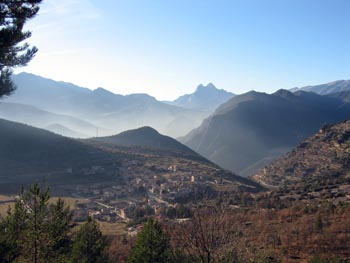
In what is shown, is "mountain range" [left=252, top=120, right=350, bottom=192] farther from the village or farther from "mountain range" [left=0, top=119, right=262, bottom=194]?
the village

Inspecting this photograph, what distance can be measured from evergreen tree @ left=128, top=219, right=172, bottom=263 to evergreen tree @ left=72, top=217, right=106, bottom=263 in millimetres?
2369

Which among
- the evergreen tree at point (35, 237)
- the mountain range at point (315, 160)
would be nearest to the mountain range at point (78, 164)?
the mountain range at point (315, 160)

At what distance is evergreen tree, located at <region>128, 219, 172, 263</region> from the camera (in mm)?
18047

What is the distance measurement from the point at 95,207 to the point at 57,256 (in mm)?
42339

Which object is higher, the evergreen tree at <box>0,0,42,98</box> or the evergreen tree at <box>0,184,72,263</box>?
the evergreen tree at <box>0,0,42,98</box>

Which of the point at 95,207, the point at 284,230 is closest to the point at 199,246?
the point at 284,230

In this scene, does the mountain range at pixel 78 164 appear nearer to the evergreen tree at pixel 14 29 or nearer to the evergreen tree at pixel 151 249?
the evergreen tree at pixel 151 249

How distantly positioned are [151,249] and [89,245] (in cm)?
379

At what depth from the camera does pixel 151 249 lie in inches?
719

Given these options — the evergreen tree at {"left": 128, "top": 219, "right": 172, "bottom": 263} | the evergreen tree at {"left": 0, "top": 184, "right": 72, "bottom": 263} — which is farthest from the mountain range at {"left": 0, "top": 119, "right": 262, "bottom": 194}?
the evergreen tree at {"left": 0, "top": 184, "right": 72, "bottom": 263}

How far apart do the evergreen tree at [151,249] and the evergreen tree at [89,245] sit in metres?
2.37

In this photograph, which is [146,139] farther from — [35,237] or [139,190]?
[35,237]

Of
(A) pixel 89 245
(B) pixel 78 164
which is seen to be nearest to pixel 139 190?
(B) pixel 78 164

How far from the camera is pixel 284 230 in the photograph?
3094 cm
